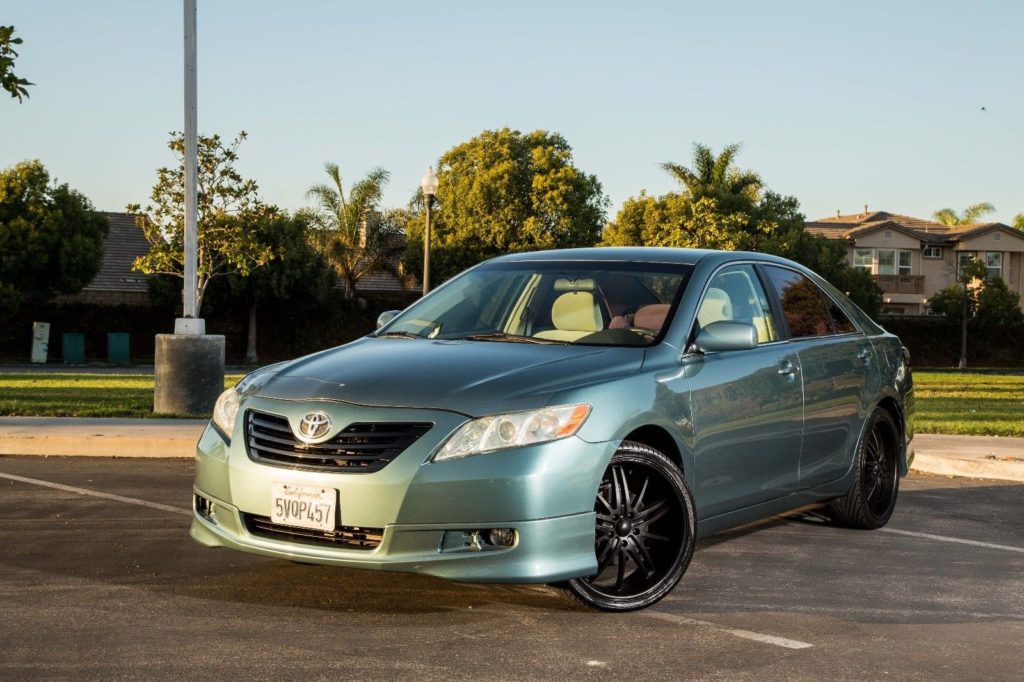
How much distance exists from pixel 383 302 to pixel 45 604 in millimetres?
43572

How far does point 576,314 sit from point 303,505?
2091 mm

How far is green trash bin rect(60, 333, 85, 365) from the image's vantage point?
135ft

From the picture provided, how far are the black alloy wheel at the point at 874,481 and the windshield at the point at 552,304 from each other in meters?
1.81

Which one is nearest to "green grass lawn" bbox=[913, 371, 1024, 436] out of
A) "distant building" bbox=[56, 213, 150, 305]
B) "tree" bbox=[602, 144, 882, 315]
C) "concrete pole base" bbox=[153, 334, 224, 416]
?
"concrete pole base" bbox=[153, 334, 224, 416]

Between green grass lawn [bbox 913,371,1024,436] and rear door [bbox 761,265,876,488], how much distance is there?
644cm

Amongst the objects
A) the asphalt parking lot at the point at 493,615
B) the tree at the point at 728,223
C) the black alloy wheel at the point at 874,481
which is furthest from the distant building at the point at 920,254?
the asphalt parking lot at the point at 493,615

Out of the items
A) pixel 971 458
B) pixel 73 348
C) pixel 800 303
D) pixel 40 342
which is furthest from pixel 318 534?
pixel 73 348

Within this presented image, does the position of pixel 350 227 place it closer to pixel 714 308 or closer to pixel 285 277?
pixel 285 277

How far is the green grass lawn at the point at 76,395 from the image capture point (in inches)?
595

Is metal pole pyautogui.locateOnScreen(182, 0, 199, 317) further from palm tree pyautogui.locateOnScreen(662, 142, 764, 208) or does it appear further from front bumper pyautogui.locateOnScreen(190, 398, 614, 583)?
palm tree pyautogui.locateOnScreen(662, 142, 764, 208)

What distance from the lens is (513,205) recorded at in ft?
192

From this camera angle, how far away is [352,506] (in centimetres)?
526

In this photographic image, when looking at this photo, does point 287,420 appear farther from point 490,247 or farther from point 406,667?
point 490,247

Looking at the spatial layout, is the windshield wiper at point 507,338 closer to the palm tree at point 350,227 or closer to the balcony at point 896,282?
the palm tree at point 350,227
